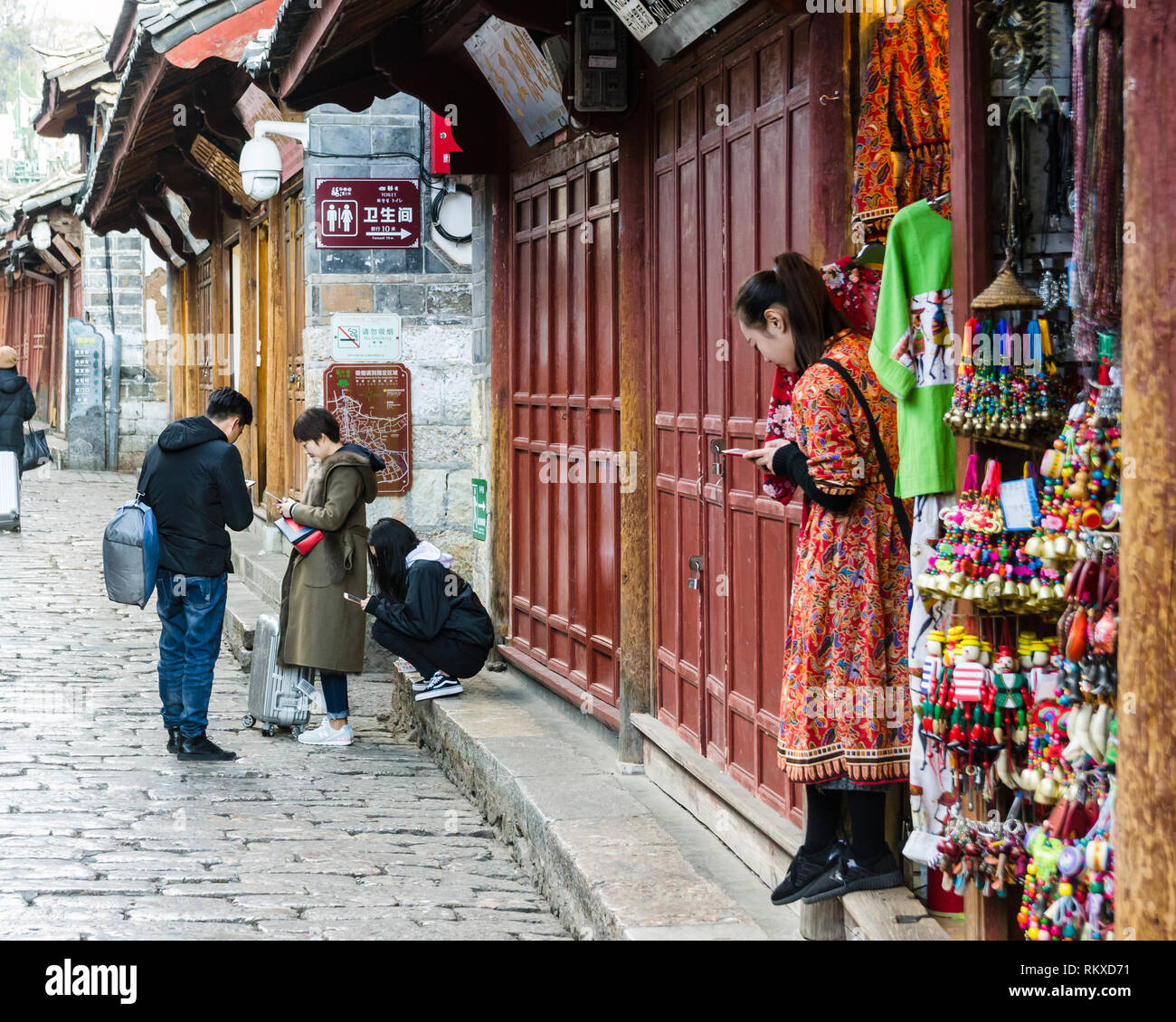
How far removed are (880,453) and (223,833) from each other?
3465 mm

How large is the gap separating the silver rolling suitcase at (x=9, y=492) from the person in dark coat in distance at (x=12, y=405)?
31 millimetres

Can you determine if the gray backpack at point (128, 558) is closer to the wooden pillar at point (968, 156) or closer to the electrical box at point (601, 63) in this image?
the electrical box at point (601, 63)

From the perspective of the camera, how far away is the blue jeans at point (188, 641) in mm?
7379

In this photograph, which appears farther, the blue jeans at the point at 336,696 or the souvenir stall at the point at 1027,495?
the blue jeans at the point at 336,696

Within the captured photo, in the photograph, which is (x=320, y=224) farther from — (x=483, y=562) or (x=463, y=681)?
(x=463, y=681)

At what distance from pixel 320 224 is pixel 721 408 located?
590cm

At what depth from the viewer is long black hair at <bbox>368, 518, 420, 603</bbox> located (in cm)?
820

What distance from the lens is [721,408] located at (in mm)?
5480

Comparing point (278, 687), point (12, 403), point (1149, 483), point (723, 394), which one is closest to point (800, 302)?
point (723, 394)

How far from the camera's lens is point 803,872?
4.20 meters

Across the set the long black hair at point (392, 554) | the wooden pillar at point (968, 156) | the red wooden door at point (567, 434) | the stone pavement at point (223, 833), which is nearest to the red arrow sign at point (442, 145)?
the red wooden door at point (567, 434)

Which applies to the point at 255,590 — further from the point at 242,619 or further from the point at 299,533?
the point at 299,533

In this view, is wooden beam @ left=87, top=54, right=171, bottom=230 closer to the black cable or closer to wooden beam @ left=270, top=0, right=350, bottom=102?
the black cable

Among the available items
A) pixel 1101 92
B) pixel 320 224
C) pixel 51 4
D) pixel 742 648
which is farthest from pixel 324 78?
pixel 51 4
